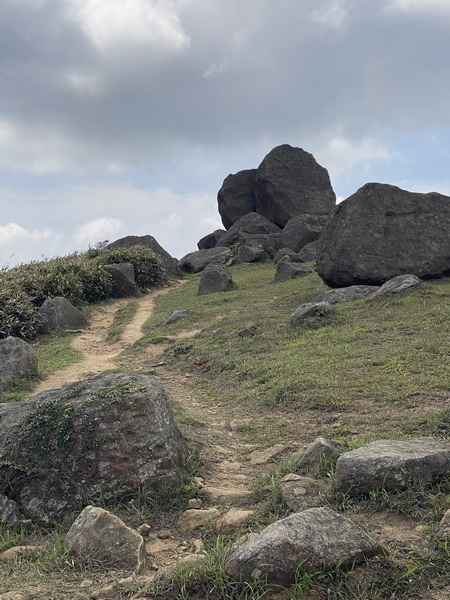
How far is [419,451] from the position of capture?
4.43 m

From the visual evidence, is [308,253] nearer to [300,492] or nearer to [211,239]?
[211,239]

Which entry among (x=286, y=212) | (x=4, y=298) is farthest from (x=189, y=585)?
(x=286, y=212)

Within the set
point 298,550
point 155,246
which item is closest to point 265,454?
point 298,550

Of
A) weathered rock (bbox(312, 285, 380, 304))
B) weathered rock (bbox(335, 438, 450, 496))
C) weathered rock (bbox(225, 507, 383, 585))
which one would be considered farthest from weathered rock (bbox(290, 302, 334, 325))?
weathered rock (bbox(225, 507, 383, 585))

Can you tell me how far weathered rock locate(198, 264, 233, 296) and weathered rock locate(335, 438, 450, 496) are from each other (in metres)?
16.5

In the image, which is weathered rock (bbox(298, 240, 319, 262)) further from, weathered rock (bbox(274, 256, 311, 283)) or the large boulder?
the large boulder

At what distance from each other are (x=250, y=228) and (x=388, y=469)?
30.1 meters

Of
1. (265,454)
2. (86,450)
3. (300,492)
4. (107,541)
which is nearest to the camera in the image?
(107,541)

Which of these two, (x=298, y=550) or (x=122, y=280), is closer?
(x=298, y=550)

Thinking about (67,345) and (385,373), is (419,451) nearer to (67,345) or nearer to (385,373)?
(385,373)

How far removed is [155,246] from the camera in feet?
100

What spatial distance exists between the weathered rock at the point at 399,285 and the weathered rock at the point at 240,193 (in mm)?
24199

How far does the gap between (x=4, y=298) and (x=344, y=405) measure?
12.8 meters

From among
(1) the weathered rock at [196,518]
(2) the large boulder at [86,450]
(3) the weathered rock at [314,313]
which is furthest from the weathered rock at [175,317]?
(1) the weathered rock at [196,518]
